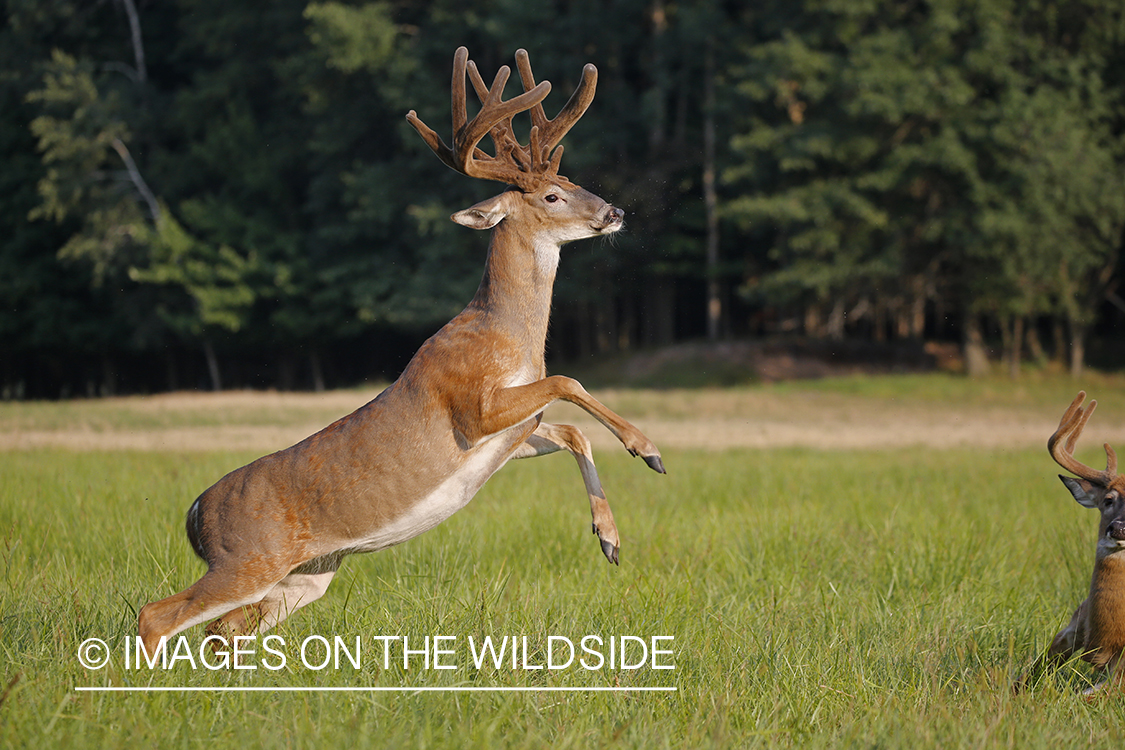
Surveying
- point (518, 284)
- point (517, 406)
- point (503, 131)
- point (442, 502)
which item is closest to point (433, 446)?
point (442, 502)

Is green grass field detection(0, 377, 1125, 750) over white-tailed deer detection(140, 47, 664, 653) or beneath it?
beneath

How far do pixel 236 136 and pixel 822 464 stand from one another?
30.4m

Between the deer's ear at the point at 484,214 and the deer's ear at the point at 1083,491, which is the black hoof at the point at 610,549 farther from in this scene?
the deer's ear at the point at 1083,491

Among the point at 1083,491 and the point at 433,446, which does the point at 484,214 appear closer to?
the point at 433,446

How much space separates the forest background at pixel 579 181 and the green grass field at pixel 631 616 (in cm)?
1529

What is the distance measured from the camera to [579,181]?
71.0ft

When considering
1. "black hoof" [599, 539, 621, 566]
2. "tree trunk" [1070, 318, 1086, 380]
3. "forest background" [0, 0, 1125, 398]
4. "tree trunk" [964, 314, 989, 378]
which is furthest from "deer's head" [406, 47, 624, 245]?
"tree trunk" [1070, 318, 1086, 380]

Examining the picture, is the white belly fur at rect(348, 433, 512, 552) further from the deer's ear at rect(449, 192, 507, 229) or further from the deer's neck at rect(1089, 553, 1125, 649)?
the deer's neck at rect(1089, 553, 1125, 649)

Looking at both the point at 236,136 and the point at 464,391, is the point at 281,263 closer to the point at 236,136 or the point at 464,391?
the point at 236,136

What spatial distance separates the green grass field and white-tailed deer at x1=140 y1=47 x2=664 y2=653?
0.39 meters

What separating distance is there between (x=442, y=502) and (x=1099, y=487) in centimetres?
269

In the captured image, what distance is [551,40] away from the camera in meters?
31.8

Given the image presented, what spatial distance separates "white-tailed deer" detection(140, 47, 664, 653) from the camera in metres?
4.13

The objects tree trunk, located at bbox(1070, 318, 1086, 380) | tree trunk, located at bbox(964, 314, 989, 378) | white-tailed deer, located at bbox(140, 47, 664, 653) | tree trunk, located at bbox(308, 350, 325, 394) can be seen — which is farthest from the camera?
tree trunk, located at bbox(308, 350, 325, 394)
